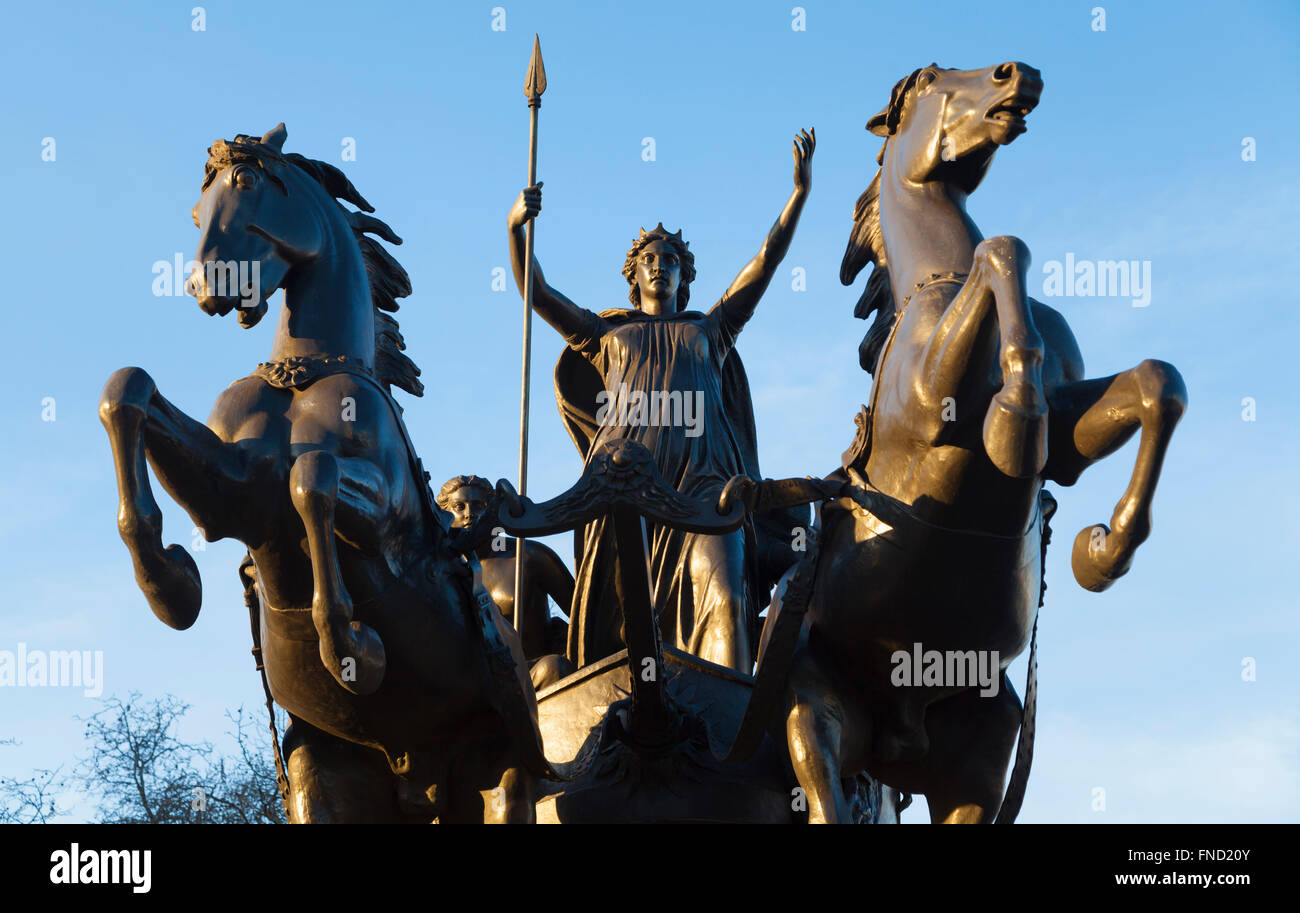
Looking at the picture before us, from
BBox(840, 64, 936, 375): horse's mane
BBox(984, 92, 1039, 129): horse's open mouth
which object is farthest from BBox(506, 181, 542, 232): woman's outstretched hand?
BBox(984, 92, 1039, 129): horse's open mouth

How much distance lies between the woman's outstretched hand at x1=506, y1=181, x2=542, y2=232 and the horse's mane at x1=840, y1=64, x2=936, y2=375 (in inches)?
76.8

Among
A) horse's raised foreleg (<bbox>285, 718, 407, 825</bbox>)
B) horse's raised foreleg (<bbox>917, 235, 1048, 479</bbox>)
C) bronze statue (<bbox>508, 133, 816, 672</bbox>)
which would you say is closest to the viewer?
horse's raised foreleg (<bbox>917, 235, 1048, 479</bbox>)

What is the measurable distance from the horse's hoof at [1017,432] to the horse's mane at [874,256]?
1.45 metres

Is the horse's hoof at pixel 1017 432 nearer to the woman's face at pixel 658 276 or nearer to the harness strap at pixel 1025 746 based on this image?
the harness strap at pixel 1025 746

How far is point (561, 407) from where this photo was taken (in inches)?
420

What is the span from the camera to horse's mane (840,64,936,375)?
8.18 m

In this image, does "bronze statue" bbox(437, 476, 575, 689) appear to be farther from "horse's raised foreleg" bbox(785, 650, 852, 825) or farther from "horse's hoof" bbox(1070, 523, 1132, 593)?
"horse's hoof" bbox(1070, 523, 1132, 593)

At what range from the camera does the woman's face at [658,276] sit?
34.4ft

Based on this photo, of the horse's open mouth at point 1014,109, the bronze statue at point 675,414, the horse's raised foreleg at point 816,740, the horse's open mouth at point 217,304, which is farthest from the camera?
the bronze statue at point 675,414

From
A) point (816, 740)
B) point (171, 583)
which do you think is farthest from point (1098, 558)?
point (171, 583)

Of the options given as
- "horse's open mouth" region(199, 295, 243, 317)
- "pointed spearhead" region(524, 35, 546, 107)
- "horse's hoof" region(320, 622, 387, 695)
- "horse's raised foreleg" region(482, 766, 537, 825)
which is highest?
"pointed spearhead" region(524, 35, 546, 107)

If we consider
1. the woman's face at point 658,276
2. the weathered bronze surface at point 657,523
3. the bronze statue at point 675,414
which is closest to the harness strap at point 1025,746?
the weathered bronze surface at point 657,523
